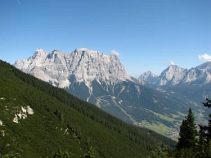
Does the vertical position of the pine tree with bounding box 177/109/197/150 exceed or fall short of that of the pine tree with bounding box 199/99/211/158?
it exceeds it

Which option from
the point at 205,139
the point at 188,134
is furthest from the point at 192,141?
the point at 205,139

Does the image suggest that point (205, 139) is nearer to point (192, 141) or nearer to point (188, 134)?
point (192, 141)

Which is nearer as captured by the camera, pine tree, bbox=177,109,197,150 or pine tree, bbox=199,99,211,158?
pine tree, bbox=199,99,211,158

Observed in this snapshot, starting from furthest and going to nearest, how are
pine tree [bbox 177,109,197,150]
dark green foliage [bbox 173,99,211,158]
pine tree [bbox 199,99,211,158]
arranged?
pine tree [bbox 177,109,197,150], dark green foliage [bbox 173,99,211,158], pine tree [bbox 199,99,211,158]

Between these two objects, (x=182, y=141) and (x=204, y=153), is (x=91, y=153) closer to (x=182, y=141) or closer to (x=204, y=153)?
(x=182, y=141)

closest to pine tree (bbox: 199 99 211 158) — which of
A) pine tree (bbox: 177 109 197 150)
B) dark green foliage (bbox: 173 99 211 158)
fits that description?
dark green foliage (bbox: 173 99 211 158)

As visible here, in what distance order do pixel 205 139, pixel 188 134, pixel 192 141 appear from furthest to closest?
1. pixel 188 134
2. pixel 192 141
3. pixel 205 139

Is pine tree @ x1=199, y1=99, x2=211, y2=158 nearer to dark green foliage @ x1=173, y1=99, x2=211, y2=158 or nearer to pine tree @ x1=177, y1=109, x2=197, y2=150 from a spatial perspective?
dark green foliage @ x1=173, y1=99, x2=211, y2=158

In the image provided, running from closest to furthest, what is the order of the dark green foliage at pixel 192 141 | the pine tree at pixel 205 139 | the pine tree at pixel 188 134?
the pine tree at pixel 205 139
the dark green foliage at pixel 192 141
the pine tree at pixel 188 134

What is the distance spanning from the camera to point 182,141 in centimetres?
4900

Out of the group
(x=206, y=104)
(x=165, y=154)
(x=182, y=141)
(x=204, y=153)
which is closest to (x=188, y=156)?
(x=204, y=153)

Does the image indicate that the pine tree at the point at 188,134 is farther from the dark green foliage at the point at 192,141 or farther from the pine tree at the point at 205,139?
the pine tree at the point at 205,139

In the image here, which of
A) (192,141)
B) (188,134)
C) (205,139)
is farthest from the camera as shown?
(188,134)

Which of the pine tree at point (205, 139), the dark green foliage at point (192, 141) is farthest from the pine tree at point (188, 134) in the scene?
the pine tree at point (205, 139)
